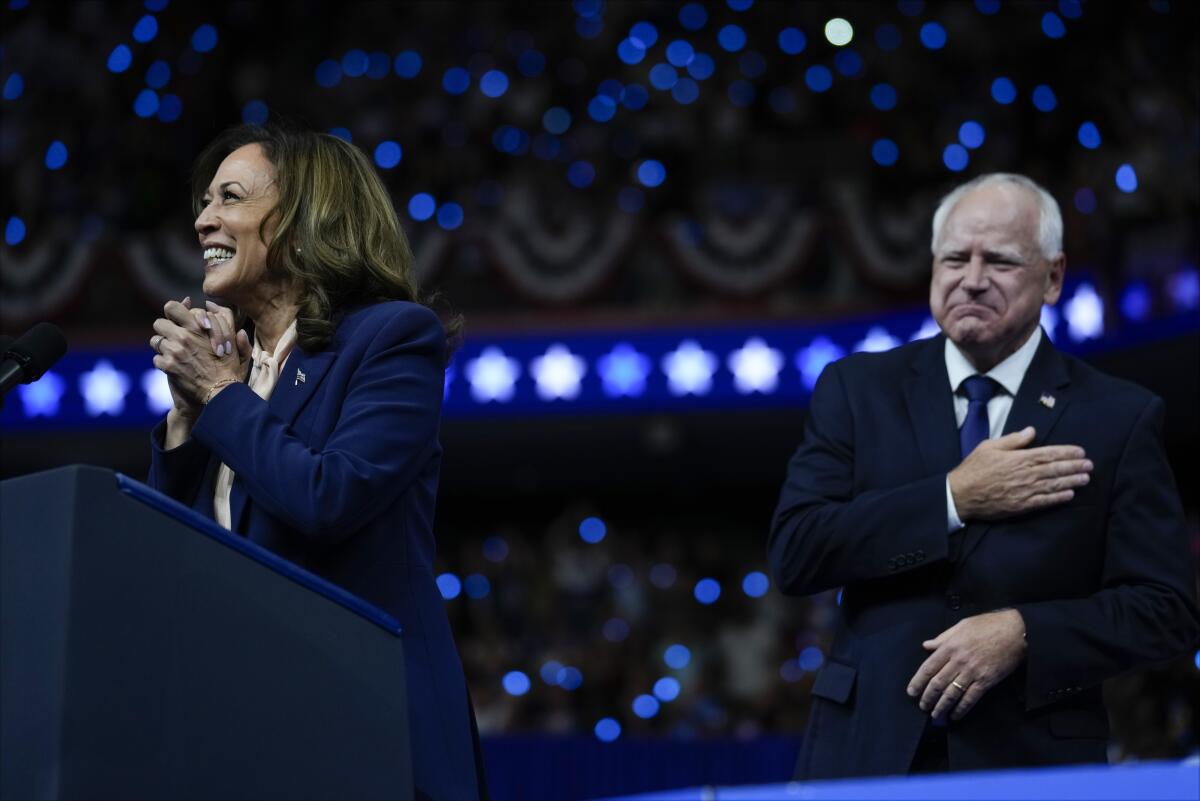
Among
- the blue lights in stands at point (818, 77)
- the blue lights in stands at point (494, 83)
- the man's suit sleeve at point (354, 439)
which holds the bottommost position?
the man's suit sleeve at point (354, 439)

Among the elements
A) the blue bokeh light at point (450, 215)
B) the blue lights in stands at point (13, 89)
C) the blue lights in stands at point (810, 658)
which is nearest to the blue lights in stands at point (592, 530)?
the blue bokeh light at point (450, 215)

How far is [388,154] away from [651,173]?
5.63 ft

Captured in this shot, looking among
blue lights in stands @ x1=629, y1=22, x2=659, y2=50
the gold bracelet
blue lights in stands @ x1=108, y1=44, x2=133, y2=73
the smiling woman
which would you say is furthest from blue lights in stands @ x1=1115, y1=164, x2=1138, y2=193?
the gold bracelet

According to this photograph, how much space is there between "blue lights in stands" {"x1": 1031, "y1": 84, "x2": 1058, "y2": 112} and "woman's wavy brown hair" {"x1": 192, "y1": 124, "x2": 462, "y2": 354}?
8842 millimetres

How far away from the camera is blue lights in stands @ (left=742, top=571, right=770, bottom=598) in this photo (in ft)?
34.6

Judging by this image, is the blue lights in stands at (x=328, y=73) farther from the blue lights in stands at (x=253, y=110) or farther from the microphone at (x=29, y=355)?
the microphone at (x=29, y=355)

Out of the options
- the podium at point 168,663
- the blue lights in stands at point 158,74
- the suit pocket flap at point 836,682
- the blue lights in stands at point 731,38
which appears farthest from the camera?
the blue lights in stands at point 731,38

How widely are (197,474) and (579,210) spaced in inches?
333

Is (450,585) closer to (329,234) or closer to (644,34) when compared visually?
(644,34)

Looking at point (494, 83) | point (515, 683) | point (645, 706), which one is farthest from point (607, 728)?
point (494, 83)

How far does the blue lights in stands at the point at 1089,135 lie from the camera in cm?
966

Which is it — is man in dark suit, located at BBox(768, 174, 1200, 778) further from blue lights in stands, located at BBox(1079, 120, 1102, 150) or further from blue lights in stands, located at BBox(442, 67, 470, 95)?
blue lights in stands, located at BBox(442, 67, 470, 95)

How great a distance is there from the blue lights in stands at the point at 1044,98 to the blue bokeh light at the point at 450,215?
3604mm

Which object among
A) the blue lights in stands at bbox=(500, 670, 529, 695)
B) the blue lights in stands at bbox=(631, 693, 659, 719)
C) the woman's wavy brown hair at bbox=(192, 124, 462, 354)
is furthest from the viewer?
the blue lights in stands at bbox=(500, 670, 529, 695)
